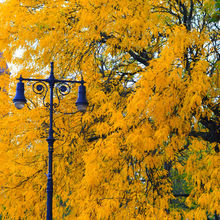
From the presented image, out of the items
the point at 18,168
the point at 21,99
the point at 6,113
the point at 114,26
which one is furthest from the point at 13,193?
the point at 114,26

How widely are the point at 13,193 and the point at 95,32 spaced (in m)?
5.03

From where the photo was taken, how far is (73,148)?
1072cm

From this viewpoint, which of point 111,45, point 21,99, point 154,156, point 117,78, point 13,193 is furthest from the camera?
point 117,78

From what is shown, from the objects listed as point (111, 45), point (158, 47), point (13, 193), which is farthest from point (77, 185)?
point (158, 47)

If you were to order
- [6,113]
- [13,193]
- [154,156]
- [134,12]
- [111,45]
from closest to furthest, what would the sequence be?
[154,156], [134,12], [111,45], [13,193], [6,113]

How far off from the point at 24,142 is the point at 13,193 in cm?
147

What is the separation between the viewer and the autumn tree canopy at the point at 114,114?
26.6 ft

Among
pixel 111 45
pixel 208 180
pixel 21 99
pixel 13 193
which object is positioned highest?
pixel 111 45

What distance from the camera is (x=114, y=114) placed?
9258 mm

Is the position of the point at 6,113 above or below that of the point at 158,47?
below

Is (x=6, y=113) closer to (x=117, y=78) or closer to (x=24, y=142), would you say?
(x=24, y=142)

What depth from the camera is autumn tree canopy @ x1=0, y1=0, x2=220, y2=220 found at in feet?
26.6

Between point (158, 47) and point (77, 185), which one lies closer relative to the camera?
point (77, 185)

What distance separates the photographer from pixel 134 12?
30.7ft
